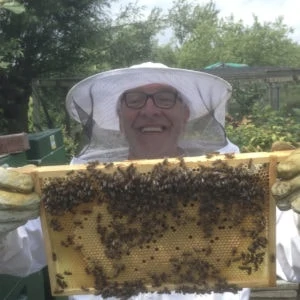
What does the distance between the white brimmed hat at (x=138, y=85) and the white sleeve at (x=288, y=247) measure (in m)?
0.73

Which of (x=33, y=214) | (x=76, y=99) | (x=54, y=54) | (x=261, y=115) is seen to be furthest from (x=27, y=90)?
(x=33, y=214)

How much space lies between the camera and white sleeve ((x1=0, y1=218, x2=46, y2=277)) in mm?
1756

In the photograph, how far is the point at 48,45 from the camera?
11484 mm

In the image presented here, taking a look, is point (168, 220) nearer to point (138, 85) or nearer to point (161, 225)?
point (161, 225)

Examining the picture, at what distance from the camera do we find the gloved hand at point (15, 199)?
4.50 feet

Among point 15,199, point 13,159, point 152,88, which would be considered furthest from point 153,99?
point 15,199

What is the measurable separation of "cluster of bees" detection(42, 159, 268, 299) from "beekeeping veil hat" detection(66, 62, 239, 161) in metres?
0.74

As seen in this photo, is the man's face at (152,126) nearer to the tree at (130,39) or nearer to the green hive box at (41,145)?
the green hive box at (41,145)

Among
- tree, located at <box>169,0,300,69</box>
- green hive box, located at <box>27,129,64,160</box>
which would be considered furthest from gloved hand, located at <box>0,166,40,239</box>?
tree, located at <box>169,0,300,69</box>

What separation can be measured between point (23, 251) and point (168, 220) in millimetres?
580

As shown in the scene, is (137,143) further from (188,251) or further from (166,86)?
(188,251)

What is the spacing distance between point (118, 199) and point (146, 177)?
119 millimetres

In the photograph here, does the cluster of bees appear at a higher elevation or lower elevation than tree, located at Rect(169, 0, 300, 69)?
lower

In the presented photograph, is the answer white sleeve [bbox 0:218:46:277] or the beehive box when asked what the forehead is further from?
the beehive box
